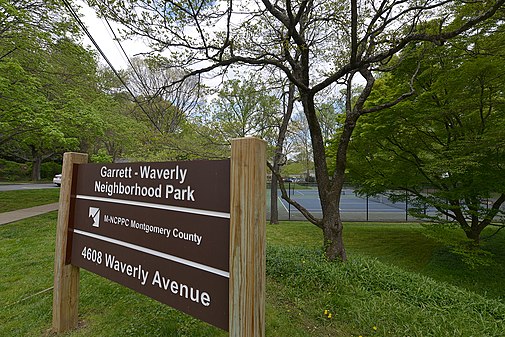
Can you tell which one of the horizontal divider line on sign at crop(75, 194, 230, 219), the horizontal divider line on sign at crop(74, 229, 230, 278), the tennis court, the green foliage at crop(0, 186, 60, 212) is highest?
the horizontal divider line on sign at crop(75, 194, 230, 219)

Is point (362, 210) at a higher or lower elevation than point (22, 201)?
lower

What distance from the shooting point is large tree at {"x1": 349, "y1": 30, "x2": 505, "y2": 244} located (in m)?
4.84

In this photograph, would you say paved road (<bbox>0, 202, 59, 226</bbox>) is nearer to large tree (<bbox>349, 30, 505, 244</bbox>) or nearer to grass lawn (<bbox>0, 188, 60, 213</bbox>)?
grass lawn (<bbox>0, 188, 60, 213</bbox>)

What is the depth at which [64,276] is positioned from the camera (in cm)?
221

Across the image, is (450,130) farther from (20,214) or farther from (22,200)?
(22,200)

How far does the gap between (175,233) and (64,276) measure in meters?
1.42

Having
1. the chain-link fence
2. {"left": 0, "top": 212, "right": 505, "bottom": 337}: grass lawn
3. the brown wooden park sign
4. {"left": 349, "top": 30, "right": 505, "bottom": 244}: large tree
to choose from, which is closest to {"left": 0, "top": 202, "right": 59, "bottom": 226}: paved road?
{"left": 0, "top": 212, "right": 505, "bottom": 337}: grass lawn

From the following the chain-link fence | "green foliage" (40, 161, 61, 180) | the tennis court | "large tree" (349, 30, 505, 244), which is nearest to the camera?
"large tree" (349, 30, 505, 244)

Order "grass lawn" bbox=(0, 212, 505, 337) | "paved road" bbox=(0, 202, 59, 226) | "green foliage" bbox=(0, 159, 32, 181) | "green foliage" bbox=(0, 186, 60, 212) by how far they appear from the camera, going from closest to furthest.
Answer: "grass lawn" bbox=(0, 212, 505, 337) → "paved road" bbox=(0, 202, 59, 226) → "green foliage" bbox=(0, 186, 60, 212) → "green foliage" bbox=(0, 159, 32, 181)

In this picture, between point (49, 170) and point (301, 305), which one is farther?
point (49, 170)

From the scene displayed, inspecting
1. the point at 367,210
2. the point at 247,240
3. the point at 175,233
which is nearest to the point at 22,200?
the point at 175,233

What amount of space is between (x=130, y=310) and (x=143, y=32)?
4.33 m

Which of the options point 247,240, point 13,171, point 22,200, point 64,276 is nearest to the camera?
point 247,240

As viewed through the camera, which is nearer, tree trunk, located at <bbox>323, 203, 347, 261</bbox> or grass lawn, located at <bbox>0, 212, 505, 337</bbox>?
grass lawn, located at <bbox>0, 212, 505, 337</bbox>
